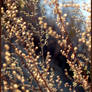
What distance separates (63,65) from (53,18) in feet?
3.12

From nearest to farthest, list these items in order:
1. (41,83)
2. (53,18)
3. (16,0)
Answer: (41,83) < (16,0) < (53,18)

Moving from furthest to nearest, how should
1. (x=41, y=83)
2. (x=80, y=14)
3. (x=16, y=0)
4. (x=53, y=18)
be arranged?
1. (x=53, y=18)
2. (x=16, y=0)
3. (x=80, y=14)
4. (x=41, y=83)

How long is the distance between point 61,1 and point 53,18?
36 cm

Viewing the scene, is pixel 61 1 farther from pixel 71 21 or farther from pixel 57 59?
pixel 57 59

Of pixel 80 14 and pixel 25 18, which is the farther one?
pixel 25 18

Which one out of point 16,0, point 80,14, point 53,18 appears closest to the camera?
point 80,14

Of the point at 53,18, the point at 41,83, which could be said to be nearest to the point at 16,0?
the point at 53,18

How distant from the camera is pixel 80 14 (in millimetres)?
3031

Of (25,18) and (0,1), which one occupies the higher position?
(0,1)

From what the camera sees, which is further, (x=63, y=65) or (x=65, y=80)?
(x=63, y=65)

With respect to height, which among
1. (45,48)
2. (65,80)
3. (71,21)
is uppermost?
(71,21)

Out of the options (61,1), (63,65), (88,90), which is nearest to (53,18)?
(61,1)

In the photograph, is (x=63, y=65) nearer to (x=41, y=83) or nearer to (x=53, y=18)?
(x=53, y=18)

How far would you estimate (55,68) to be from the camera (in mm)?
3328
